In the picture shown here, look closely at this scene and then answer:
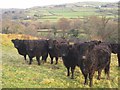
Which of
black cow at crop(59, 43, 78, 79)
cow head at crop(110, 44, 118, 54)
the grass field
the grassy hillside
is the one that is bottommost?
the grassy hillside

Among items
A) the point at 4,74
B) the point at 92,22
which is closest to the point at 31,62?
the point at 4,74

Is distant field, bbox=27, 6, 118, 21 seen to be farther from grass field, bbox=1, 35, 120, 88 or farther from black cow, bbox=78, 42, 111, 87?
black cow, bbox=78, 42, 111, 87

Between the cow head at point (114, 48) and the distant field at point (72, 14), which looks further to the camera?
the distant field at point (72, 14)

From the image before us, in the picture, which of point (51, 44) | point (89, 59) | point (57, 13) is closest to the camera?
point (89, 59)

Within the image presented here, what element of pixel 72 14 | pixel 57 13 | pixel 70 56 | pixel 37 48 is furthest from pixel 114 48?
pixel 57 13

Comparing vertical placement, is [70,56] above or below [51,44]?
above

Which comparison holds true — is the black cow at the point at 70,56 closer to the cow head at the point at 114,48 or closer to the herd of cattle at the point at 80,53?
the herd of cattle at the point at 80,53

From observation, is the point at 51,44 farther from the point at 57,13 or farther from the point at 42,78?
the point at 57,13

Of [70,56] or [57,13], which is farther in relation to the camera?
[57,13]

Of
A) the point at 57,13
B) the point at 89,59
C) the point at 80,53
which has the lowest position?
the point at 57,13

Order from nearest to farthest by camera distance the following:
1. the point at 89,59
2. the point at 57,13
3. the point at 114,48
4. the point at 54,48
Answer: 1. the point at 89,59
2. the point at 54,48
3. the point at 114,48
4. the point at 57,13

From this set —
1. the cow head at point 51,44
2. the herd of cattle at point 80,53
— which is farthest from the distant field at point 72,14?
the cow head at point 51,44

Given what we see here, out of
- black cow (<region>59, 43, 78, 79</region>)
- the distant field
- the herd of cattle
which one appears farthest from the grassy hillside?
black cow (<region>59, 43, 78, 79</region>)

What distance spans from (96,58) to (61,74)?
122 inches
